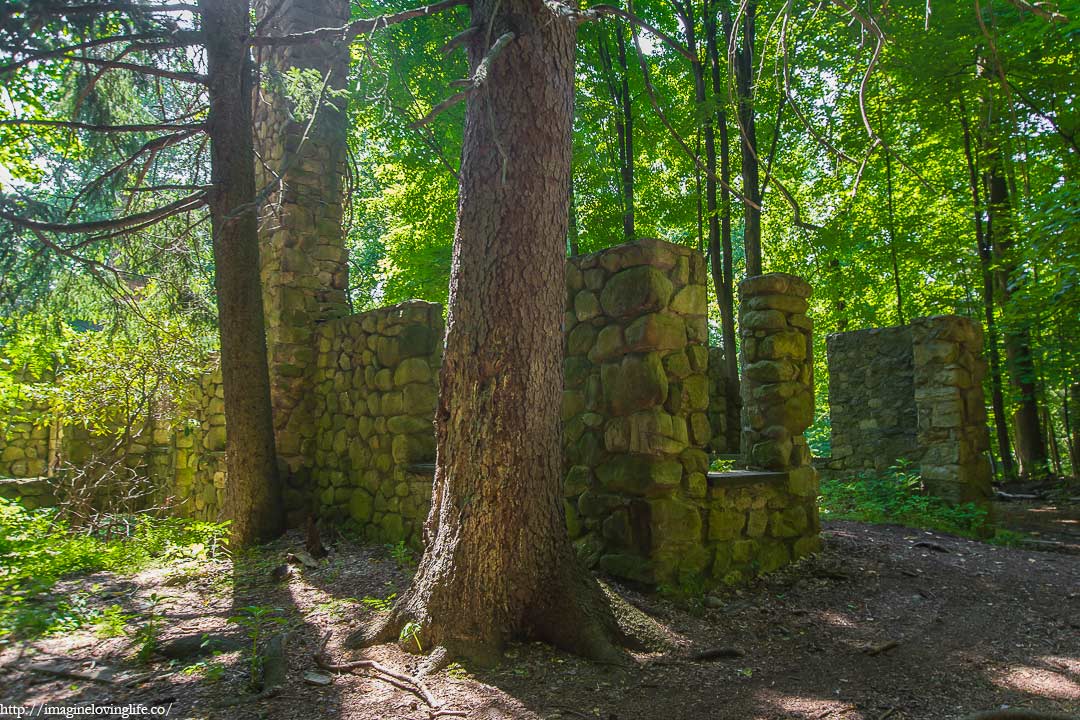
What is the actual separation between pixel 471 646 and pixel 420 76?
815 cm

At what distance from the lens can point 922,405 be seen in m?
7.54

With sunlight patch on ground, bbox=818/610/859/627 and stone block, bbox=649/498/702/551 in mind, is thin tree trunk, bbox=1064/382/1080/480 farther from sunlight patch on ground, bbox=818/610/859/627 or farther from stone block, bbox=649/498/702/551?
stone block, bbox=649/498/702/551

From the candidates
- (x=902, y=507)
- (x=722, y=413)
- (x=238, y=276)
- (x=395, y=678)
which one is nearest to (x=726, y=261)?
(x=722, y=413)

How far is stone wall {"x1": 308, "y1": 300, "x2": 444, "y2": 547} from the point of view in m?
5.69

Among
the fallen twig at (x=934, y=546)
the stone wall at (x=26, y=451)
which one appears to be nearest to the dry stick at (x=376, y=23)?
the fallen twig at (x=934, y=546)

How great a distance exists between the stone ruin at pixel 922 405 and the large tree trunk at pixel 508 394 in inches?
226

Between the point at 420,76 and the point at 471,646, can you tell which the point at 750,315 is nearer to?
the point at 471,646

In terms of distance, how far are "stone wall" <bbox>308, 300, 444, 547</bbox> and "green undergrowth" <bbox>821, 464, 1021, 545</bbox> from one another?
4.59m

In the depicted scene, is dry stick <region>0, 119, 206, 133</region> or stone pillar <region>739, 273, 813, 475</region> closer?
stone pillar <region>739, 273, 813, 475</region>

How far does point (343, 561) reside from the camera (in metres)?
5.32

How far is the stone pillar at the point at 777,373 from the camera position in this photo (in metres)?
5.06

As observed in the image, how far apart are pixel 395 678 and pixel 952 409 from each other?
22.4ft

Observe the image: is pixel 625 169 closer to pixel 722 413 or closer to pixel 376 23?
pixel 722 413

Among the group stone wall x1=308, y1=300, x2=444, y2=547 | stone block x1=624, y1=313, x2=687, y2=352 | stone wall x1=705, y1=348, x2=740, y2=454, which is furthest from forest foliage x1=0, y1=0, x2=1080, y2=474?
stone wall x1=705, y1=348, x2=740, y2=454
